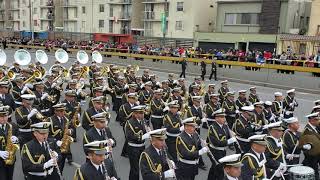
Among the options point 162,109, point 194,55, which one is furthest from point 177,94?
point 194,55

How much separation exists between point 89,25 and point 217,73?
3646 cm

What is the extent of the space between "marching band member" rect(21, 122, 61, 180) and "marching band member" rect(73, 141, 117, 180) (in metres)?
1.04

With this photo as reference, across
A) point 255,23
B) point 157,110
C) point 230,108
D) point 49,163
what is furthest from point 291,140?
point 255,23

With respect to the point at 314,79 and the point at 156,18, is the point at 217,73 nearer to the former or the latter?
the point at 314,79

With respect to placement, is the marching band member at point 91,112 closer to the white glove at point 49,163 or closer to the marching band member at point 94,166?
the white glove at point 49,163

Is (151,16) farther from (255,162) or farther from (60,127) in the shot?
(255,162)

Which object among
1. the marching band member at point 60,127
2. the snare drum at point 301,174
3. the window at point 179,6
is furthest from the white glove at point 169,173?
the window at point 179,6

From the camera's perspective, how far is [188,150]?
747 centimetres

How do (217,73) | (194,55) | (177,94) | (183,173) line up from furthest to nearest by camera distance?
(194,55) < (217,73) < (177,94) < (183,173)

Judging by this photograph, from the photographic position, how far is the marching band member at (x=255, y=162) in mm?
6213

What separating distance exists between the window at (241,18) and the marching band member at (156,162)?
1462 inches

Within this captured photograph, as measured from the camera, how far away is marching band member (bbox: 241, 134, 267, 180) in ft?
20.4

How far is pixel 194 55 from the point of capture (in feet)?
106

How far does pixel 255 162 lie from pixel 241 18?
38304mm
